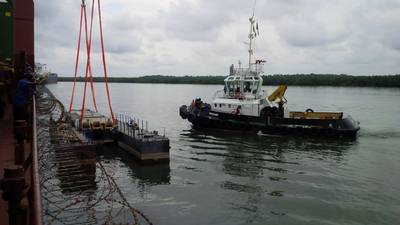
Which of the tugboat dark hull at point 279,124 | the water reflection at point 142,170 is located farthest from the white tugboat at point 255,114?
the water reflection at point 142,170

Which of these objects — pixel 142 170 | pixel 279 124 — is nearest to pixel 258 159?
pixel 142 170

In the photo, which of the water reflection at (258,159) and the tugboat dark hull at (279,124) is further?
the tugboat dark hull at (279,124)

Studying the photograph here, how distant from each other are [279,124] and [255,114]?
7.54ft

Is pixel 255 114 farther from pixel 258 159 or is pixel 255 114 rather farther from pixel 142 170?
pixel 142 170

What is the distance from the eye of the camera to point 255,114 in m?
30.4

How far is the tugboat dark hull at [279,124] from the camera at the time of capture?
28000 mm

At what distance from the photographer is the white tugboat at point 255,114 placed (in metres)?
28.3

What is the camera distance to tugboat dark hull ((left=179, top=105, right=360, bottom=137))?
28000 mm

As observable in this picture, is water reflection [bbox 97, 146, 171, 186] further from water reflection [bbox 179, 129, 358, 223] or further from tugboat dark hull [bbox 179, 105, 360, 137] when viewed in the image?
tugboat dark hull [bbox 179, 105, 360, 137]

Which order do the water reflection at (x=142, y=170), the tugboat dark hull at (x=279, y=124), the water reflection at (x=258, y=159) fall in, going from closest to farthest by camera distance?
the water reflection at (x=258, y=159)
the water reflection at (x=142, y=170)
the tugboat dark hull at (x=279, y=124)

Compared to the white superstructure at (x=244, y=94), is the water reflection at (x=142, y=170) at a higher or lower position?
lower

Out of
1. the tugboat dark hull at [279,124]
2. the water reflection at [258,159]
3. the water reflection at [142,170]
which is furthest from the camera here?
the tugboat dark hull at [279,124]

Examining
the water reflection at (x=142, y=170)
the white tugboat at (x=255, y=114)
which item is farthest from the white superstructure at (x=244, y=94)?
the water reflection at (x=142, y=170)

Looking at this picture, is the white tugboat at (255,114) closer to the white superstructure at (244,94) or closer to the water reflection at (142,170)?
the white superstructure at (244,94)
